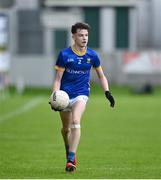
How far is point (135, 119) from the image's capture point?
33.4 m

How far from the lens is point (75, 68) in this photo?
51.8 feet

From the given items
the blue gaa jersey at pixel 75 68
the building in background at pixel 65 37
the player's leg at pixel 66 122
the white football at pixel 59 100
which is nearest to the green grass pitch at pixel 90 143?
the player's leg at pixel 66 122

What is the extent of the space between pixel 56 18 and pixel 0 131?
77.6ft

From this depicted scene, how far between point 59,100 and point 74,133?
1.64 ft

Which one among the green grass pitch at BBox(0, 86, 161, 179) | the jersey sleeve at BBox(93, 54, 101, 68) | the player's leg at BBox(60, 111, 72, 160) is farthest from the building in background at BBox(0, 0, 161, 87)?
the jersey sleeve at BBox(93, 54, 101, 68)

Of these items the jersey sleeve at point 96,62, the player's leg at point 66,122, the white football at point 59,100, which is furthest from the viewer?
the player's leg at point 66,122

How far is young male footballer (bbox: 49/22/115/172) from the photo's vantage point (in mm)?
15609

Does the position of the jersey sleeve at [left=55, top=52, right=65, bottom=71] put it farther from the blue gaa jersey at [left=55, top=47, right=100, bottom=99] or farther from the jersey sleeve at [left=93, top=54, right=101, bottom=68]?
the jersey sleeve at [left=93, top=54, right=101, bottom=68]

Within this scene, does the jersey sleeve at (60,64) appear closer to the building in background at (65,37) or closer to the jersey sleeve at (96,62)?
the jersey sleeve at (96,62)

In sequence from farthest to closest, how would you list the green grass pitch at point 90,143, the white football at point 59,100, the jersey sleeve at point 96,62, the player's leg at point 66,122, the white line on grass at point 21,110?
the white line on grass at point 21,110
the player's leg at point 66,122
the jersey sleeve at point 96,62
the green grass pitch at point 90,143
the white football at point 59,100

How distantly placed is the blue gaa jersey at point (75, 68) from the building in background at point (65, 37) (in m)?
41.9

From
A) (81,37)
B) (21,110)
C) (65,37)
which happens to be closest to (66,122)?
(81,37)

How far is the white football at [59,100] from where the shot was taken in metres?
15.6

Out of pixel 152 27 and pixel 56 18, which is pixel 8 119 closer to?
pixel 56 18
